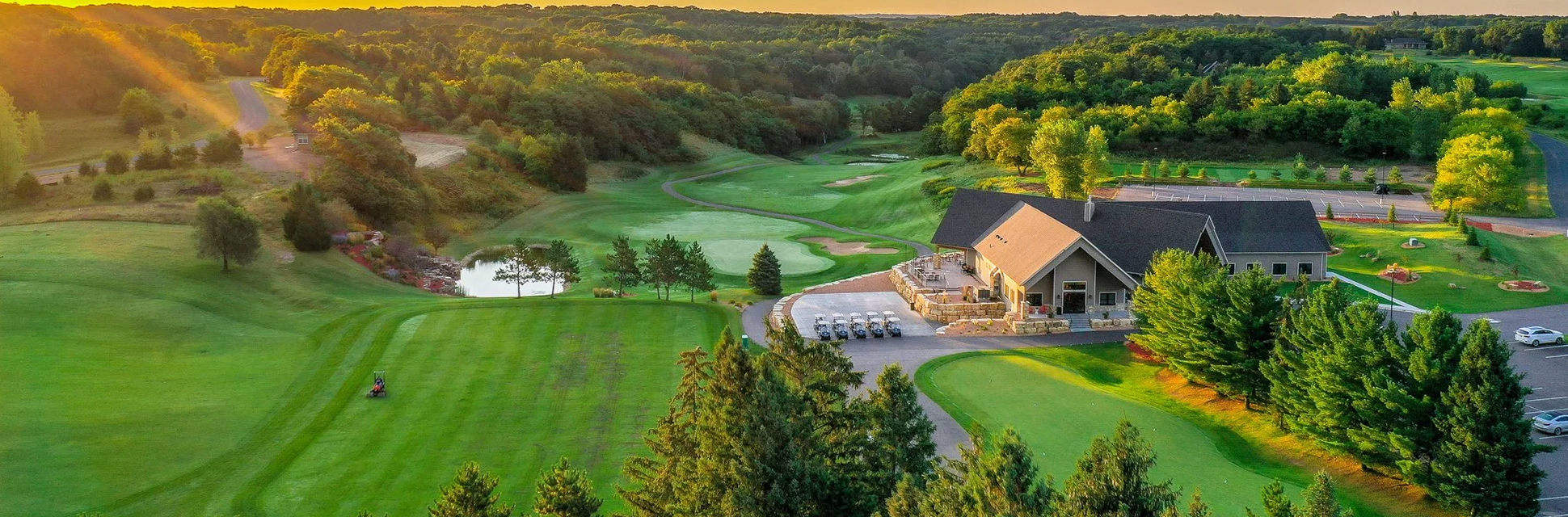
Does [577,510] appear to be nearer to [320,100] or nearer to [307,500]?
[307,500]

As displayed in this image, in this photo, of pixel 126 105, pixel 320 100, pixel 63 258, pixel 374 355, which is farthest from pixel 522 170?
pixel 374 355

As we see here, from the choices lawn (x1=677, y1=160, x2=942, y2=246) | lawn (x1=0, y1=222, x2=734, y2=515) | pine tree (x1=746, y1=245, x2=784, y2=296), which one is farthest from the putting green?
lawn (x1=0, y1=222, x2=734, y2=515)

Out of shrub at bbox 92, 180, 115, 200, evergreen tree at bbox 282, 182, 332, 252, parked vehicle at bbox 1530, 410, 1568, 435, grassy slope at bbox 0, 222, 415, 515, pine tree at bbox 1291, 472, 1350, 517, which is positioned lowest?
parked vehicle at bbox 1530, 410, 1568, 435

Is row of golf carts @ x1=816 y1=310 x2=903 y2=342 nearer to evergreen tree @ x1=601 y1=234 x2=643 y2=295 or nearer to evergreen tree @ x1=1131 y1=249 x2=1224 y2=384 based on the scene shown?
evergreen tree @ x1=1131 y1=249 x2=1224 y2=384

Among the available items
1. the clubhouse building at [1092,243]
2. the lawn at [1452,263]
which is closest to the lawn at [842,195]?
the clubhouse building at [1092,243]

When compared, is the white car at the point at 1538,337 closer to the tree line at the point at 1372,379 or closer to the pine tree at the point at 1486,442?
the tree line at the point at 1372,379

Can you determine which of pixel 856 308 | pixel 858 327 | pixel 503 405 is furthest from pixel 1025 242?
pixel 503 405
